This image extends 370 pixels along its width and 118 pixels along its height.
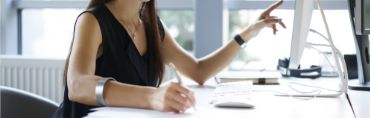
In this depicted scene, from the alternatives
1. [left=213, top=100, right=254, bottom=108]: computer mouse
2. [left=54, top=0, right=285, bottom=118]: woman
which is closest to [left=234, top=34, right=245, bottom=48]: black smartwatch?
[left=54, top=0, right=285, bottom=118]: woman

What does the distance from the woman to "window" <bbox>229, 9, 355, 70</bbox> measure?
2.46 ft

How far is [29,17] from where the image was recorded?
3.28 m

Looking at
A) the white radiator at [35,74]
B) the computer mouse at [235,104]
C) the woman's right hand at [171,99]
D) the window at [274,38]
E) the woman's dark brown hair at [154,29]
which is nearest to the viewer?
the woman's right hand at [171,99]

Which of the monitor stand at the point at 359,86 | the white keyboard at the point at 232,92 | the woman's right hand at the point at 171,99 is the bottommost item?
the monitor stand at the point at 359,86

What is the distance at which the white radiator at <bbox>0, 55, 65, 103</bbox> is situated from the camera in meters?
2.99

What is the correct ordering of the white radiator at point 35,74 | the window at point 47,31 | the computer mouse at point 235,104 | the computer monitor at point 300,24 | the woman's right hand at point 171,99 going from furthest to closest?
1. the window at point 47,31
2. the white radiator at point 35,74
3. the computer monitor at point 300,24
4. the computer mouse at point 235,104
5. the woman's right hand at point 171,99

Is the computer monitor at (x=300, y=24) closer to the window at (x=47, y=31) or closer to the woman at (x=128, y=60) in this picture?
the woman at (x=128, y=60)

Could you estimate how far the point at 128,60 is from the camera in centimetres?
161

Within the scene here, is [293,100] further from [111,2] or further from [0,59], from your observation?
[0,59]

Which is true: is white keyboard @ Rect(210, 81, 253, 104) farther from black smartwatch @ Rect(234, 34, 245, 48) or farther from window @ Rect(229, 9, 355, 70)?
window @ Rect(229, 9, 355, 70)

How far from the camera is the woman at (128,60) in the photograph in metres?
1.25

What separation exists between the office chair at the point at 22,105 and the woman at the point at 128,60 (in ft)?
0.87

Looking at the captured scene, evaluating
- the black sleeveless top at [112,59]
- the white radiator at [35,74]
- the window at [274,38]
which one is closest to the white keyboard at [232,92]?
the black sleeveless top at [112,59]

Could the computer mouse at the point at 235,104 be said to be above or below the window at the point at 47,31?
below
